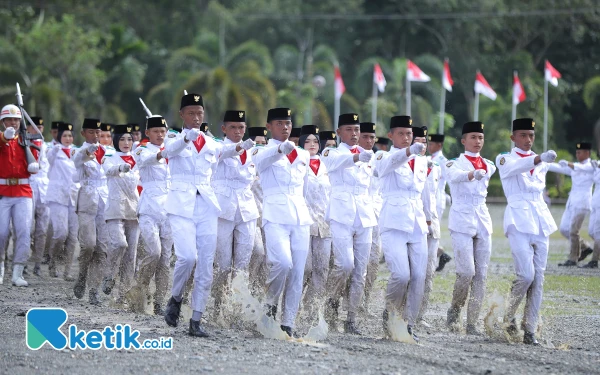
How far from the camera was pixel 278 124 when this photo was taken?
1120 centimetres

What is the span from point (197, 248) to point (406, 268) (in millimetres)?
2109

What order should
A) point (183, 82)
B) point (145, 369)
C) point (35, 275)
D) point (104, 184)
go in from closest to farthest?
1. point (145, 369)
2. point (104, 184)
3. point (35, 275)
4. point (183, 82)

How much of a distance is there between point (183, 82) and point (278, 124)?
110ft

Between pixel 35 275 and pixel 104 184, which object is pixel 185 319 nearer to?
pixel 104 184

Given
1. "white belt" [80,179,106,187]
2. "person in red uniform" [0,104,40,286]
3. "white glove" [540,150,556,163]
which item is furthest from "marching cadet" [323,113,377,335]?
"person in red uniform" [0,104,40,286]

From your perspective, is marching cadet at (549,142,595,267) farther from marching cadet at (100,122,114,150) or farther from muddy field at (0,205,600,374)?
marching cadet at (100,122,114,150)

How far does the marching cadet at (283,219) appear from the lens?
1092 centimetres

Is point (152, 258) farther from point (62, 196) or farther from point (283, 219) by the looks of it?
point (62, 196)

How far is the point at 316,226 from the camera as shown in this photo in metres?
12.7

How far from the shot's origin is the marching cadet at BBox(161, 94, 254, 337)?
10.8 m

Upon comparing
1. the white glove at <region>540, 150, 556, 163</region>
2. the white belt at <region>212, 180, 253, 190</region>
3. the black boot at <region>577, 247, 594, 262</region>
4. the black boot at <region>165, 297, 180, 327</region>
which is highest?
the white glove at <region>540, 150, 556, 163</region>

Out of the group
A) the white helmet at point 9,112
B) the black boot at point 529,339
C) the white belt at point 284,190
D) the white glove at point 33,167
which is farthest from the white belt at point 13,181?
the black boot at point 529,339

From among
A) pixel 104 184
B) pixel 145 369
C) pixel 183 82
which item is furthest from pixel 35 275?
pixel 183 82

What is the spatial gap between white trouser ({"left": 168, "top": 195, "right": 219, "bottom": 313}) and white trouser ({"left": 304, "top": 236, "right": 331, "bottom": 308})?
1.97 metres
